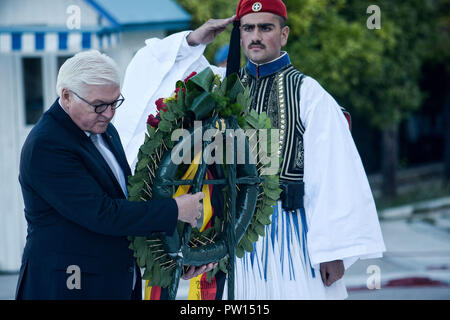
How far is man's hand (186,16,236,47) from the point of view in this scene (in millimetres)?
3105

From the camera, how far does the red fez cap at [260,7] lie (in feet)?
10.0

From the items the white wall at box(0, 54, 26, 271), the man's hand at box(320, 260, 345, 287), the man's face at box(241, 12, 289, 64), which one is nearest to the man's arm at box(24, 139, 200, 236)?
the man's hand at box(320, 260, 345, 287)

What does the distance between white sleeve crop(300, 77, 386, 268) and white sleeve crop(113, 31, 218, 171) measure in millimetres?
723

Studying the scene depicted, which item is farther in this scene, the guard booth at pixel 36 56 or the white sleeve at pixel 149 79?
the guard booth at pixel 36 56

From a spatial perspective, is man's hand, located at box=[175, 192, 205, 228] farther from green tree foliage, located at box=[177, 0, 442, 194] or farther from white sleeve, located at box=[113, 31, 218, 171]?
green tree foliage, located at box=[177, 0, 442, 194]

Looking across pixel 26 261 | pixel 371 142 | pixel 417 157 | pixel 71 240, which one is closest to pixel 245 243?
pixel 71 240

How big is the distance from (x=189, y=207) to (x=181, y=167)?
0.20 m

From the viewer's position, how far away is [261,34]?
3100 millimetres

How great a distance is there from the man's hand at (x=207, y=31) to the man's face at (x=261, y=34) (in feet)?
0.32

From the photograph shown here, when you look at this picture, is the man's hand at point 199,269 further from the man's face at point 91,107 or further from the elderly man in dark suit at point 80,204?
the man's face at point 91,107

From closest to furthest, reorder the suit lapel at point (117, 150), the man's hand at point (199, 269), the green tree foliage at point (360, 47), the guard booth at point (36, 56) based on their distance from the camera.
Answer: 1. the man's hand at point (199, 269)
2. the suit lapel at point (117, 150)
3. the guard booth at point (36, 56)
4. the green tree foliage at point (360, 47)

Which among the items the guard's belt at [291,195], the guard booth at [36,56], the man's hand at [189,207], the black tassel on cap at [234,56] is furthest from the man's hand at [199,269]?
the guard booth at [36,56]
